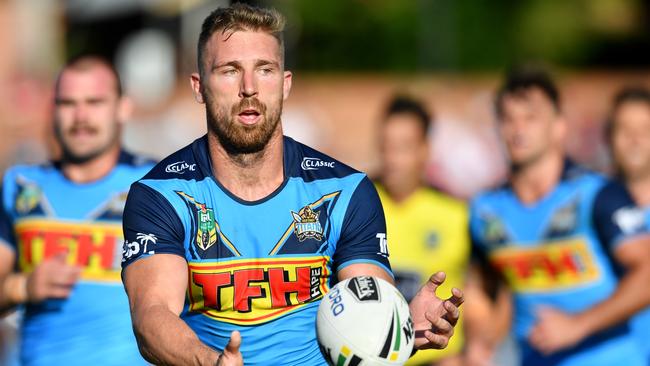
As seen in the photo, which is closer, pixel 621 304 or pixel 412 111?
pixel 621 304

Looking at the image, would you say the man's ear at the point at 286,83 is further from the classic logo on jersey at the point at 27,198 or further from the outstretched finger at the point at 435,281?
the classic logo on jersey at the point at 27,198

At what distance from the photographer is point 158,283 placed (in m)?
5.26

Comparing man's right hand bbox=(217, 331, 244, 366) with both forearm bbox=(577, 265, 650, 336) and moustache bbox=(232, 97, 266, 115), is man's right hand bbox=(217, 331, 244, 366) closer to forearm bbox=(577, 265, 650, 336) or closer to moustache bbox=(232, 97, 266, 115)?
moustache bbox=(232, 97, 266, 115)

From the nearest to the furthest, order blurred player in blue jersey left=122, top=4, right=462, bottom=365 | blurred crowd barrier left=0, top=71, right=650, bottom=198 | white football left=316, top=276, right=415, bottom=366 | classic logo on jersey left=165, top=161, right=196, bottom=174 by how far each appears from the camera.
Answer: white football left=316, top=276, right=415, bottom=366
blurred player in blue jersey left=122, top=4, right=462, bottom=365
classic logo on jersey left=165, top=161, right=196, bottom=174
blurred crowd barrier left=0, top=71, right=650, bottom=198

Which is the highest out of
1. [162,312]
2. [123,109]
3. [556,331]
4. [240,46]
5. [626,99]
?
Answer: [240,46]

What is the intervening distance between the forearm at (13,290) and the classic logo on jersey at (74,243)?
4.8 inches

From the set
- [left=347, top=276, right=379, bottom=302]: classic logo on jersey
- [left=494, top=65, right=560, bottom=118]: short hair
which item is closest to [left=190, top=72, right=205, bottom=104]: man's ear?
[left=347, top=276, right=379, bottom=302]: classic logo on jersey

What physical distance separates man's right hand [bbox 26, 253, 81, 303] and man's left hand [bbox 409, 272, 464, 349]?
9.64 ft

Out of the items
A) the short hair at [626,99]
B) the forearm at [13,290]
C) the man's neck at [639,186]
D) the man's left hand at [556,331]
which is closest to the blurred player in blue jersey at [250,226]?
the forearm at [13,290]

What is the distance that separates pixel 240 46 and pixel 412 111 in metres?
4.80

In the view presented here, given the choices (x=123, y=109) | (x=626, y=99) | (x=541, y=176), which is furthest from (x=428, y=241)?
(x=123, y=109)

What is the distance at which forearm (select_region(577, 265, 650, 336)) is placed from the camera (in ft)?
27.1

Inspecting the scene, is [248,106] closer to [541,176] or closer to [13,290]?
[13,290]

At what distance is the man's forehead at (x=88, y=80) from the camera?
8172 millimetres
